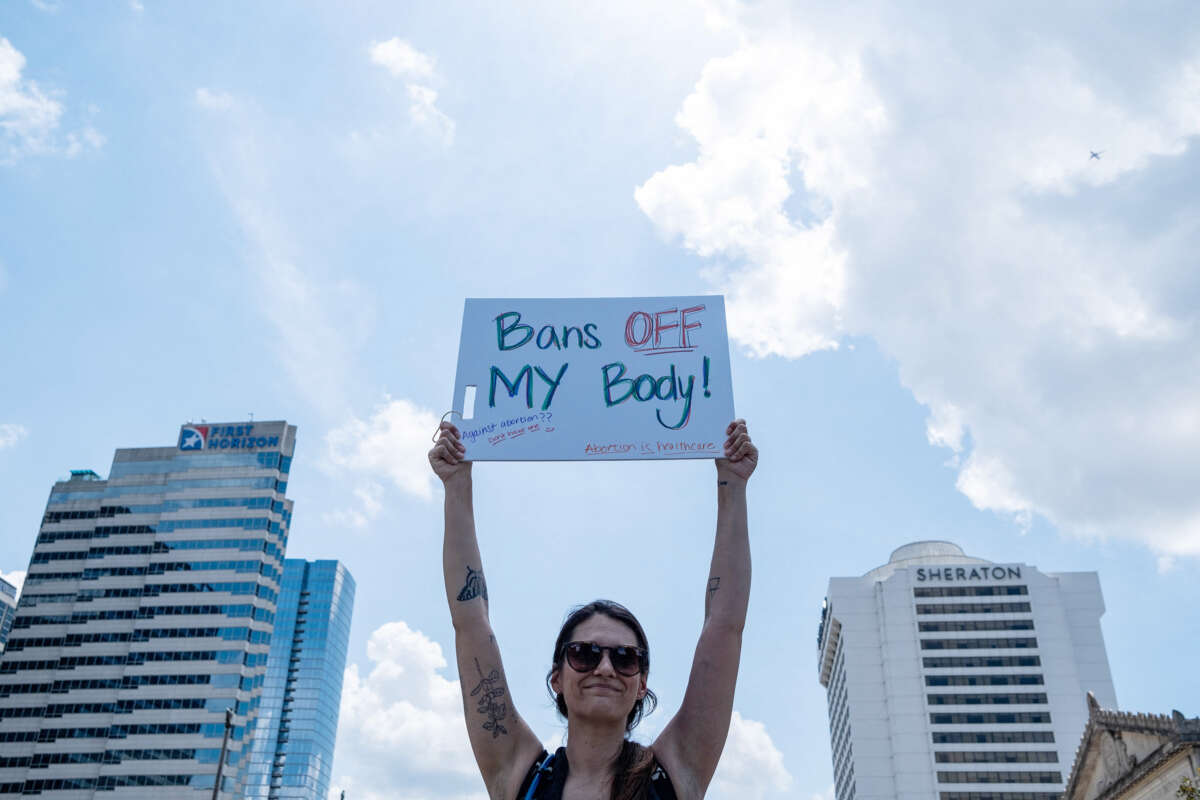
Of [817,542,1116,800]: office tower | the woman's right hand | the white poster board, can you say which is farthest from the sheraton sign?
the woman's right hand

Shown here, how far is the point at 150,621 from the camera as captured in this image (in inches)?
3413

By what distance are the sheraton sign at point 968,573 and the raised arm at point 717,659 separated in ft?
399

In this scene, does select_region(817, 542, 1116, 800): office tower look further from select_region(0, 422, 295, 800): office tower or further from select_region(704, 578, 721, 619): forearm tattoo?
select_region(704, 578, 721, 619): forearm tattoo

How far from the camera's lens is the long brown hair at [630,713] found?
3139 millimetres

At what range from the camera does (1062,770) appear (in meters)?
99.7

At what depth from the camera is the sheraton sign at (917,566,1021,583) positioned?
370ft

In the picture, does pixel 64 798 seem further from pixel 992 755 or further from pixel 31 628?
pixel 992 755

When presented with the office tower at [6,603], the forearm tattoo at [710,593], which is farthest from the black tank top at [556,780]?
the office tower at [6,603]

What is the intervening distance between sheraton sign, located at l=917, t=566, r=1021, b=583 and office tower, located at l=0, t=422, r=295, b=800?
8297 cm

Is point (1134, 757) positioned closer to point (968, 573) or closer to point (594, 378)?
point (594, 378)

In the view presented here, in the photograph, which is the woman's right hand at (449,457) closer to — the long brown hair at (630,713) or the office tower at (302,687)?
the long brown hair at (630,713)

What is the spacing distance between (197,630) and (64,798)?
18.3 meters

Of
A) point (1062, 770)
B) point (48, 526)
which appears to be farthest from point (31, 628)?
point (1062, 770)

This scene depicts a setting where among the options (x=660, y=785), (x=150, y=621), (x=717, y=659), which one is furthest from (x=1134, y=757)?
(x=150, y=621)
